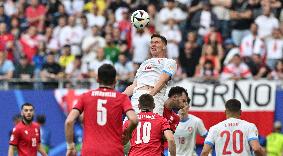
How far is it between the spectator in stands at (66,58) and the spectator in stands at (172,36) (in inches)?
105

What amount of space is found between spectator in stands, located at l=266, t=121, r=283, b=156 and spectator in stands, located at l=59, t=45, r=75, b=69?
594cm

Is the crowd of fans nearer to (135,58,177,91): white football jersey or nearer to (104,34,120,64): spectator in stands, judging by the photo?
(104,34,120,64): spectator in stands

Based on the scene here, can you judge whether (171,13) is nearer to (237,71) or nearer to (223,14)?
(223,14)

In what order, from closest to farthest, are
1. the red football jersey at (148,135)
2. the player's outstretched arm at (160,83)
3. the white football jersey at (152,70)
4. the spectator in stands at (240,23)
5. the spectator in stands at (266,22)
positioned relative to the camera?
1. the red football jersey at (148,135)
2. the player's outstretched arm at (160,83)
3. the white football jersey at (152,70)
4. the spectator in stands at (266,22)
5. the spectator in stands at (240,23)

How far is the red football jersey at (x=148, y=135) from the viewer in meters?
15.9

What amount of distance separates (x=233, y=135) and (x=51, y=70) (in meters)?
12.3

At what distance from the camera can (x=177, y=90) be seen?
17.5 m

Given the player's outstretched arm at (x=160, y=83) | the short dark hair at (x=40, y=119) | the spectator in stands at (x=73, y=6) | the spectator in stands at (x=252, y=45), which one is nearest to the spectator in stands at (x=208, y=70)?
the spectator in stands at (x=252, y=45)

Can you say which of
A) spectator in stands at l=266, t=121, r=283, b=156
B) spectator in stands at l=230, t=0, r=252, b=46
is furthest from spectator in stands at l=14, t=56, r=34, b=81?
spectator in stands at l=266, t=121, r=283, b=156

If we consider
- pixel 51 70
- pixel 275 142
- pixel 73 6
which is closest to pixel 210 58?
pixel 275 142

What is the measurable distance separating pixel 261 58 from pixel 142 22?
955cm

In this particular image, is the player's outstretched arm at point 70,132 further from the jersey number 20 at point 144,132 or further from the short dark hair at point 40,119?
the short dark hair at point 40,119

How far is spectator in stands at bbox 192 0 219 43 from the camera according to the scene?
94.1ft

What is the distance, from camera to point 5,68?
28.1 metres
